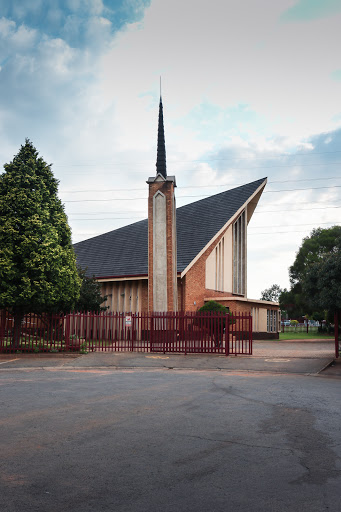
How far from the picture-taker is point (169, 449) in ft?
19.6

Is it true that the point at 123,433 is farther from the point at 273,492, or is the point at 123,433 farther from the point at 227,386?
the point at 227,386

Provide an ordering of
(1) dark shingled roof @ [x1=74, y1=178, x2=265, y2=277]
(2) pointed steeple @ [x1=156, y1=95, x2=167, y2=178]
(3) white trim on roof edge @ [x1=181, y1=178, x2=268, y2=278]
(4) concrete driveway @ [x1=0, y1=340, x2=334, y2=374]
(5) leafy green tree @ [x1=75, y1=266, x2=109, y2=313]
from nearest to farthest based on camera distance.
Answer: (4) concrete driveway @ [x1=0, y1=340, x2=334, y2=374], (5) leafy green tree @ [x1=75, y1=266, x2=109, y2=313], (3) white trim on roof edge @ [x1=181, y1=178, x2=268, y2=278], (2) pointed steeple @ [x1=156, y1=95, x2=167, y2=178], (1) dark shingled roof @ [x1=74, y1=178, x2=265, y2=277]

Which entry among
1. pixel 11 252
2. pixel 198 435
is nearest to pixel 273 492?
pixel 198 435

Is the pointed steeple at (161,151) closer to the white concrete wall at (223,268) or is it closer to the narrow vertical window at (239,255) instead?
the white concrete wall at (223,268)

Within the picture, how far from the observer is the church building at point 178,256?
2947cm

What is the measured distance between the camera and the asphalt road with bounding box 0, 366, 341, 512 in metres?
4.35

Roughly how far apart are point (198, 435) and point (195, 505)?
252 centimetres

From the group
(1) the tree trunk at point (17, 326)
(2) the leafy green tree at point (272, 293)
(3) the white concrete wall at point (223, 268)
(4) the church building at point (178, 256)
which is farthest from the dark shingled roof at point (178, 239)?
(2) the leafy green tree at point (272, 293)

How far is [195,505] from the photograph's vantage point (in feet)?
13.8

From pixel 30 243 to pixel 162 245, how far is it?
11.3 metres

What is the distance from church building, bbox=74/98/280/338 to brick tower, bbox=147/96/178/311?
6 centimetres

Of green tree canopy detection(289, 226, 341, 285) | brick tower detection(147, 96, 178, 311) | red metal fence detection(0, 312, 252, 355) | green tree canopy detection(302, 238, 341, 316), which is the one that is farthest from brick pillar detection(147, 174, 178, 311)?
green tree canopy detection(289, 226, 341, 285)

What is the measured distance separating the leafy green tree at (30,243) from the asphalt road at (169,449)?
849cm

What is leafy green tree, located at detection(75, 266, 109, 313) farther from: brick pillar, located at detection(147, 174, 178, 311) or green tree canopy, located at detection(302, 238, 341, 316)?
green tree canopy, located at detection(302, 238, 341, 316)
